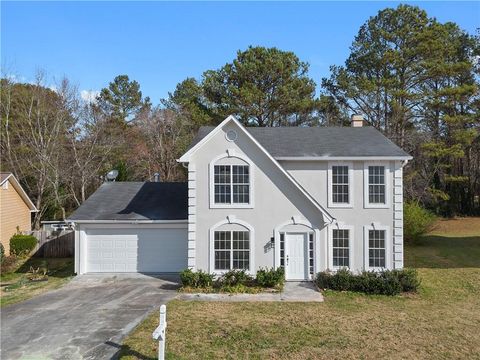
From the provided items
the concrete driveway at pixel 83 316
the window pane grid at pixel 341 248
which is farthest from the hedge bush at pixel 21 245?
the window pane grid at pixel 341 248

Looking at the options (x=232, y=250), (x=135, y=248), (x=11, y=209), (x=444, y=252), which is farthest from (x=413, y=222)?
(x=11, y=209)

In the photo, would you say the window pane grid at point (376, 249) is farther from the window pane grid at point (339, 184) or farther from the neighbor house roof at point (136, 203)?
the neighbor house roof at point (136, 203)

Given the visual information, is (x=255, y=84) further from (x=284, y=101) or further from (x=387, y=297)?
(x=387, y=297)

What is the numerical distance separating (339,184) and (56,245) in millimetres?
16921

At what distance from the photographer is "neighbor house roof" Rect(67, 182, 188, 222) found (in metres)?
18.2

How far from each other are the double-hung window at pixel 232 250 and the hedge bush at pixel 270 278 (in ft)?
3.37

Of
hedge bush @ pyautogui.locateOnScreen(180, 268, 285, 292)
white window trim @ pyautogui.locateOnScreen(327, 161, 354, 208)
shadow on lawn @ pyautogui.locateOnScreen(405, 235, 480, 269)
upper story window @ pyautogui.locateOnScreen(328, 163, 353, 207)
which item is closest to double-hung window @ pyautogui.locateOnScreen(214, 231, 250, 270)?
hedge bush @ pyautogui.locateOnScreen(180, 268, 285, 292)

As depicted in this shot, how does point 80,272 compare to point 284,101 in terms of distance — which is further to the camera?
point 284,101

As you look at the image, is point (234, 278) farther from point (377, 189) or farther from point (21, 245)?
point (21, 245)

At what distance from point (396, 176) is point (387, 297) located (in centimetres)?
536

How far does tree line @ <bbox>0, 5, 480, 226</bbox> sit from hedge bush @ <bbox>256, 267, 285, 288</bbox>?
20.5 m

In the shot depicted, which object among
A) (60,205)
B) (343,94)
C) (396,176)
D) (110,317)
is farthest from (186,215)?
(343,94)

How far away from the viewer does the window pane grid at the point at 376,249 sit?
17.0 metres

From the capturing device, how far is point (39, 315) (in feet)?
40.8
